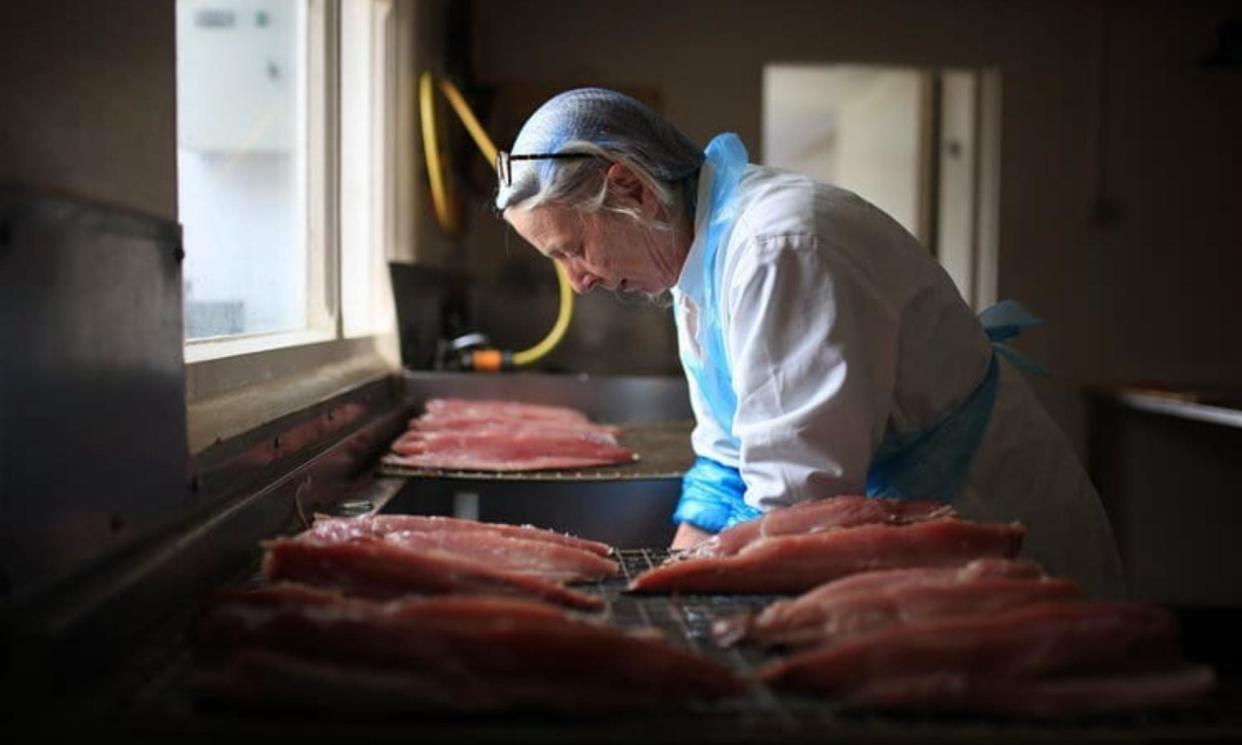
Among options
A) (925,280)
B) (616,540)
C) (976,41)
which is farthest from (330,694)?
(976,41)

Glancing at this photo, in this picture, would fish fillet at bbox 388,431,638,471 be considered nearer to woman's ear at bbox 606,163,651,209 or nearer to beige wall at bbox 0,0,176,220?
woman's ear at bbox 606,163,651,209

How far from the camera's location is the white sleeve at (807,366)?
1.60 metres

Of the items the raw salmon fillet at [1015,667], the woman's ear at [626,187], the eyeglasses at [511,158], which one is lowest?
the raw salmon fillet at [1015,667]

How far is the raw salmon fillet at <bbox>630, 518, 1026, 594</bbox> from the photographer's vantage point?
1369 millimetres

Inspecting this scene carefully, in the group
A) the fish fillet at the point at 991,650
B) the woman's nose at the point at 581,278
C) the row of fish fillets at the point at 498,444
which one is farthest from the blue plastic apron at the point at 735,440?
the fish fillet at the point at 991,650

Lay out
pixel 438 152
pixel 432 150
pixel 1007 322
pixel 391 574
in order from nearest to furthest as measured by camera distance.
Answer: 1. pixel 391 574
2. pixel 1007 322
3. pixel 432 150
4. pixel 438 152

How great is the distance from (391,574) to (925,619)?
0.58 meters

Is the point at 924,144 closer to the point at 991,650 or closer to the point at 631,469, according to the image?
the point at 631,469

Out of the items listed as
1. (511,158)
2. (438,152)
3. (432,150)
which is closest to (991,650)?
(511,158)

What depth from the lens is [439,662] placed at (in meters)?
1.01

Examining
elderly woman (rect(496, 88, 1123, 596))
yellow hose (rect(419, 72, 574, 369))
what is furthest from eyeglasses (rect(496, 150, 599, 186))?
yellow hose (rect(419, 72, 574, 369))

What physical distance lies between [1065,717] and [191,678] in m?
0.75

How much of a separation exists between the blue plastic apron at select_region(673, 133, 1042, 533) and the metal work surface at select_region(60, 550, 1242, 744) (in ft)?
2.60

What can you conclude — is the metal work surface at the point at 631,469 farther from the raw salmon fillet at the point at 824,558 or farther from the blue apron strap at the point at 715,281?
the raw salmon fillet at the point at 824,558
